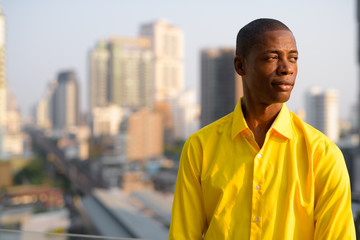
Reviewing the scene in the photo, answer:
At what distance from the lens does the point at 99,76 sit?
61.8 m

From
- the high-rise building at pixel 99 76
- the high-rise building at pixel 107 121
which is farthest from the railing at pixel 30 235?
the high-rise building at pixel 99 76

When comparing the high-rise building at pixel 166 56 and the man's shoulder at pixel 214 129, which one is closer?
the man's shoulder at pixel 214 129

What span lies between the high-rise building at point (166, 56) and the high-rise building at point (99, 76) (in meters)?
7.07

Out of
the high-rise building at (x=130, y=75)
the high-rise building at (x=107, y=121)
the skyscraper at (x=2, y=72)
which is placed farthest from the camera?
the high-rise building at (x=130, y=75)

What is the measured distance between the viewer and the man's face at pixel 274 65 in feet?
2.01

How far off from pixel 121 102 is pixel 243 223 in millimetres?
59854

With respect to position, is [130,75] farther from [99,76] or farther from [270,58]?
[270,58]

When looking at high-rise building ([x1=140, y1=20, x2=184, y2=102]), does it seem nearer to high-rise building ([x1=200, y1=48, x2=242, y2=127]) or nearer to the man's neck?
high-rise building ([x1=200, y1=48, x2=242, y2=127])

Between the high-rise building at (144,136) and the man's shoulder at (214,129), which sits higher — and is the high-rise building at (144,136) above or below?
below

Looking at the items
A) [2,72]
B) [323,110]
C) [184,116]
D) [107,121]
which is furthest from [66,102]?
[323,110]

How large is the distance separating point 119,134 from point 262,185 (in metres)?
47.4

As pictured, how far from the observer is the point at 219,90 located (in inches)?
1389

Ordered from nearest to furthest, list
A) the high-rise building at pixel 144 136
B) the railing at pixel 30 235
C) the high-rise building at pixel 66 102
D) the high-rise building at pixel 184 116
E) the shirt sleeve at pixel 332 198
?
the shirt sleeve at pixel 332 198 → the railing at pixel 30 235 → the high-rise building at pixel 144 136 → the high-rise building at pixel 184 116 → the high-rise building at pixel 66 102

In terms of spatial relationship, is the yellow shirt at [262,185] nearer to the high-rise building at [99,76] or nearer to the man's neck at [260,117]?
the man's neck at [260,117]
